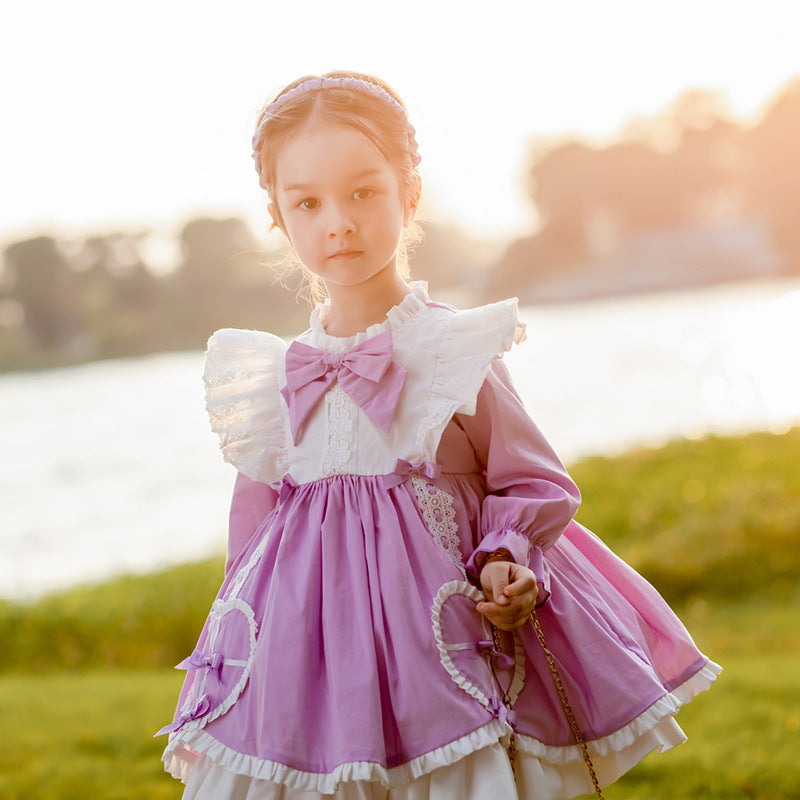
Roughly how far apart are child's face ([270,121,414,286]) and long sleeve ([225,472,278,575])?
1.45 feet

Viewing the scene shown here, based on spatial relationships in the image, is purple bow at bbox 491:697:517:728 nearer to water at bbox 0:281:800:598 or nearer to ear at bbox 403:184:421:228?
ear at bbox 403:184:421:228

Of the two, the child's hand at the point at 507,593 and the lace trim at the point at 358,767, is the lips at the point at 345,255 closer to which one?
the child's hand at the point at 507,593

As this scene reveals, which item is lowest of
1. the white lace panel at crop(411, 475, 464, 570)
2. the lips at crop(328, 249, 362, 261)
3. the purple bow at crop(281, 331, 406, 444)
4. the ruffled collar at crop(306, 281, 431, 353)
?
the white lace panel at crop(411, 475, 464, 570)

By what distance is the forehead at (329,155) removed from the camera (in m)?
1.68

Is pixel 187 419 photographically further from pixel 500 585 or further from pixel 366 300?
pixel 500 585

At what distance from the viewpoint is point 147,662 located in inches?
210

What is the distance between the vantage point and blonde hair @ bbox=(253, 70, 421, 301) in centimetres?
172

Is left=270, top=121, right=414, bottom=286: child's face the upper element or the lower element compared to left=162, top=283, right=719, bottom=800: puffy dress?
upper

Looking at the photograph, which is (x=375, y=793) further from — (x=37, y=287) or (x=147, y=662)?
(x=37, y=287)

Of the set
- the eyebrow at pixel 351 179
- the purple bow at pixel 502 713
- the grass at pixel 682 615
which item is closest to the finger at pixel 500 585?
the purple bow at pixel 502 713

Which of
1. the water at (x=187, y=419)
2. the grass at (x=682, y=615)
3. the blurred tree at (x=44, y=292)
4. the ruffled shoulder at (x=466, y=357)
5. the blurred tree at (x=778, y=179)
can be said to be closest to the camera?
the ruffled shoulder at (x=466, y=357)

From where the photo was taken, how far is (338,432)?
1.74 m

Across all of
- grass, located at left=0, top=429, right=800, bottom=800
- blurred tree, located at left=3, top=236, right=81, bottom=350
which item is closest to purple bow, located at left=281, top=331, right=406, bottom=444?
grass, located at left=0, top=429, right=800, bottom=800

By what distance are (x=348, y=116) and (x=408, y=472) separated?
0.62 m
